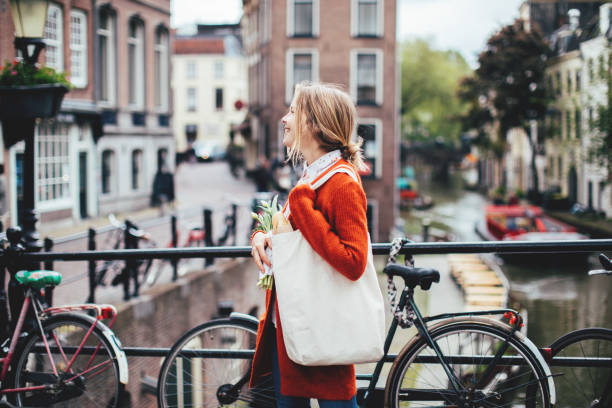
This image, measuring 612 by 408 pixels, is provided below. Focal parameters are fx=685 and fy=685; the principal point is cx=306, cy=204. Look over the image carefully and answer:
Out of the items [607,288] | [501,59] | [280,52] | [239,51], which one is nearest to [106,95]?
[280,52]

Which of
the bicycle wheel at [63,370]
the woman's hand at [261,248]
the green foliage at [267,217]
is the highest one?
the green foliage at [267,217]

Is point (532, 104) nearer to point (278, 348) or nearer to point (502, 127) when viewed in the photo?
point (502, 127)

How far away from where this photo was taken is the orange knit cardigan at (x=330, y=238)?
244 centimetres

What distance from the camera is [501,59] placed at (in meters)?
41.7

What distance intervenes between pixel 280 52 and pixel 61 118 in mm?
15801

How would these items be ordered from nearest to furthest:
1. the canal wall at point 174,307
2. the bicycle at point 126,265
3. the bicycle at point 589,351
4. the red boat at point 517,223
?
the bicycle at point 589,351 → the canal wall at point 174,307 → the bicycle at point 126,265 → the red boat at point 517,223

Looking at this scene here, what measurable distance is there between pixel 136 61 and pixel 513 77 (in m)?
26.0

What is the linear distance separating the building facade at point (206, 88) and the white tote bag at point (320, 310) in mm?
62718

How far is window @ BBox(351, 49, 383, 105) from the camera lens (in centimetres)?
3306

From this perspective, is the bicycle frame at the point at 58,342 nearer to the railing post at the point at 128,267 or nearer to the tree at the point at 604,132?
the railing post at the point at 128,267

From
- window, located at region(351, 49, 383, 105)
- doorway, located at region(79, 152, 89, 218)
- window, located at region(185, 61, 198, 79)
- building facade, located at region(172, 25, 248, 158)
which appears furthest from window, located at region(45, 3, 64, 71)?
window, located at region(185, 61, 198, 79)

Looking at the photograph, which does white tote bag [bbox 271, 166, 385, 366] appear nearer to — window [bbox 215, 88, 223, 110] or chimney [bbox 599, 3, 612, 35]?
chimney [bbox 599, 3, 612, 35]

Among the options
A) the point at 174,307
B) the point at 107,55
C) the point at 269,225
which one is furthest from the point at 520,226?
the point at 269,225

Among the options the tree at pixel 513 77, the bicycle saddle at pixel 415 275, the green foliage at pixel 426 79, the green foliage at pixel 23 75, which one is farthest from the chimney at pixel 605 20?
the bicycle saddle at pixel 415 275
